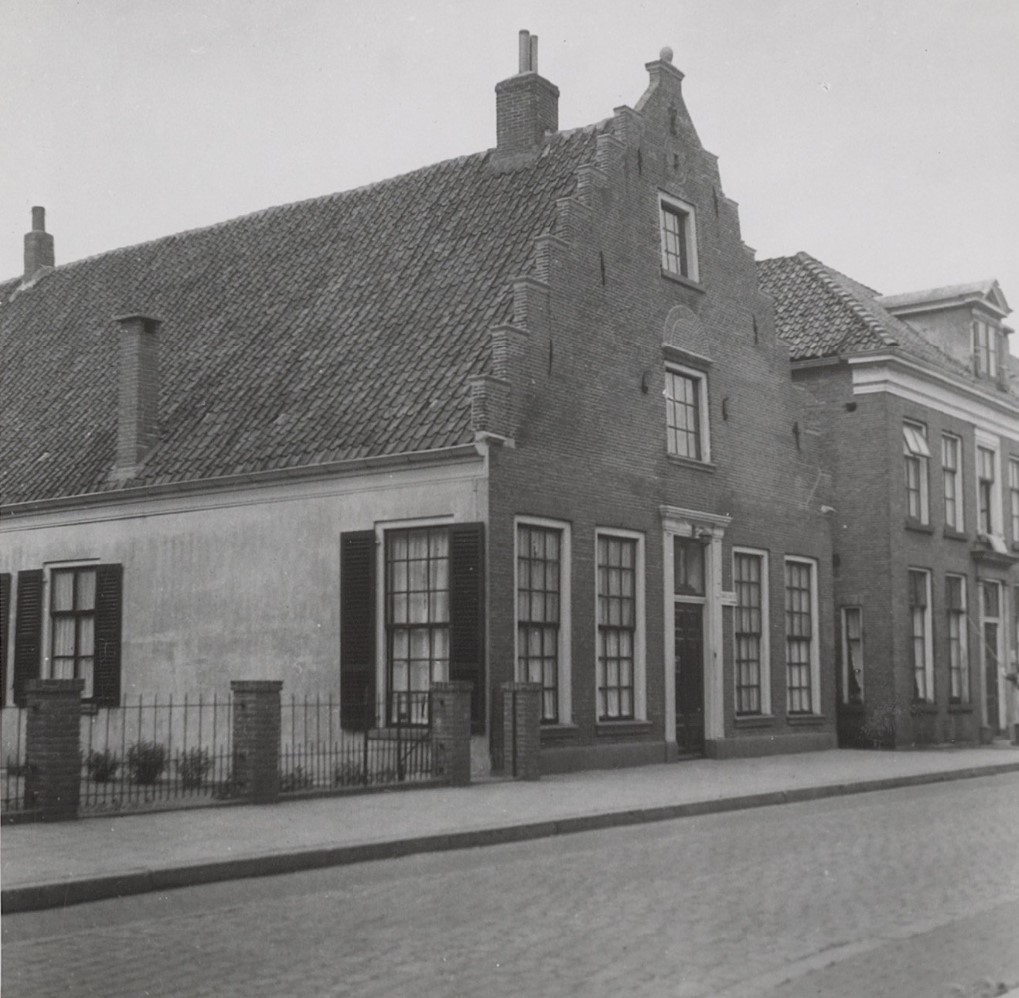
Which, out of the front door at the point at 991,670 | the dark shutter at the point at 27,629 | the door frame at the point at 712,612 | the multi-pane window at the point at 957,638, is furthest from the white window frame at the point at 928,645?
the dark shutter at the point at 27,629

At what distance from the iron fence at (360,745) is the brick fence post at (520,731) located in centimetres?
96

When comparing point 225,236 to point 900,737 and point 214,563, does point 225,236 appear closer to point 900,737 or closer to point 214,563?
point 214,563

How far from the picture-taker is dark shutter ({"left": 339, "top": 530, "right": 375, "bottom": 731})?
18344mm

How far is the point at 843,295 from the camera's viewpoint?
27891 mm

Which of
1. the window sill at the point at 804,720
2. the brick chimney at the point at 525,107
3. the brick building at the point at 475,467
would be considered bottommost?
the window sill at the point at 804,720

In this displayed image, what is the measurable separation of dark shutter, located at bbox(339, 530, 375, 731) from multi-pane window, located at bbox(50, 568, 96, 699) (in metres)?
4.97

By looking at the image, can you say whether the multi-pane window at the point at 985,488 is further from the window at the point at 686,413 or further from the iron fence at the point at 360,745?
the iron fence at the point at 360,745

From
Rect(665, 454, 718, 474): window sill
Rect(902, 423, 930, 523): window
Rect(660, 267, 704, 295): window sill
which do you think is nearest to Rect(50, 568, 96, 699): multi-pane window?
Rect(665, 454, 718, 474): window sill

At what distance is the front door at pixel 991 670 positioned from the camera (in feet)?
97.4

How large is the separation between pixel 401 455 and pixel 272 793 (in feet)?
17.4

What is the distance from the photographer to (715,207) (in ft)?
75.8

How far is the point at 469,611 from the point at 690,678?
524 cm

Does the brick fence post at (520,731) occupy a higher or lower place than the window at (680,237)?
lower

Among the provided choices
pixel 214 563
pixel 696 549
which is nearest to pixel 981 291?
pixel 696 549
